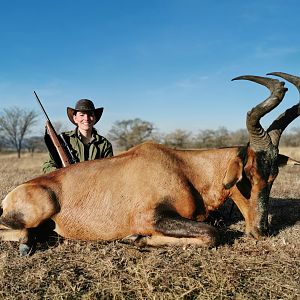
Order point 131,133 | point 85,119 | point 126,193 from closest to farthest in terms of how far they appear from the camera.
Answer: point 126,193
point 85,119
point 131,133

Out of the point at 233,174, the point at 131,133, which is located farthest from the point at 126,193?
the point at 131,133

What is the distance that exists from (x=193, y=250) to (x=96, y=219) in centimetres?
140

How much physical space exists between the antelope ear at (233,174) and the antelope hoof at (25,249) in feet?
8.49

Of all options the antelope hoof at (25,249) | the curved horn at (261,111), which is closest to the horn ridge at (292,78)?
the curved horn at (261,111)

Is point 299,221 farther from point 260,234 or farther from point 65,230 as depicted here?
point 65,230

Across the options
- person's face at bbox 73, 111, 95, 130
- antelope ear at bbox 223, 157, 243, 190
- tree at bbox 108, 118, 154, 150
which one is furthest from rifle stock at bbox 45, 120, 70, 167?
tree at bbox 108, 118, 154, 150

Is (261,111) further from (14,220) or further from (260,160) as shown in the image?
(14,220)

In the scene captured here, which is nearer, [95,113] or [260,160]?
[260,160]

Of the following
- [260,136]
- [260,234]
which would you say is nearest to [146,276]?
[260,234]

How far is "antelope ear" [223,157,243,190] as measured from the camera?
16.1ft

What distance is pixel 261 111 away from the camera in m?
4.88

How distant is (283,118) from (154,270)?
291 cm

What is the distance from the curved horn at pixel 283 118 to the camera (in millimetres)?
5161

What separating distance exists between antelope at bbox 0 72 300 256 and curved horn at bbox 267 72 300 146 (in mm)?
14
